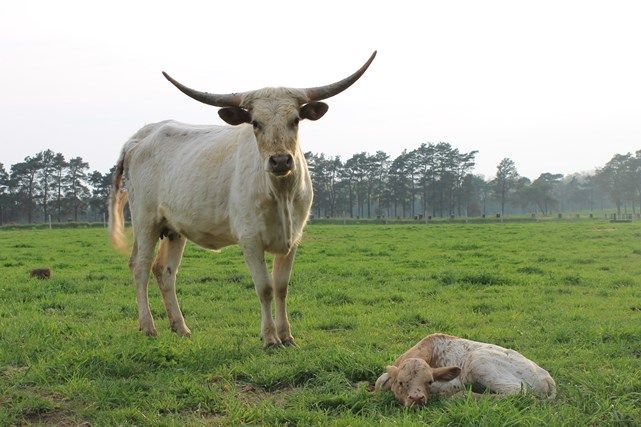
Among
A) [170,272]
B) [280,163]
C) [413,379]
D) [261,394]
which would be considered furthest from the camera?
[170,272]

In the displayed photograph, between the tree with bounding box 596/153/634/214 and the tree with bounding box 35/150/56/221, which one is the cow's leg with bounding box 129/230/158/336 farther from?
the tree with bounding box 596/153/634/214

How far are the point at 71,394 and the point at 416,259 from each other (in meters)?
14.1

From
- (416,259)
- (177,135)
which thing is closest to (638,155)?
(416,259)

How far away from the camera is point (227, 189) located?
7684 millimetres

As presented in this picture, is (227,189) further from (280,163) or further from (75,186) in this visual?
(75,186)

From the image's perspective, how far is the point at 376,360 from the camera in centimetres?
607

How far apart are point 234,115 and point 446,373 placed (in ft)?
11.9

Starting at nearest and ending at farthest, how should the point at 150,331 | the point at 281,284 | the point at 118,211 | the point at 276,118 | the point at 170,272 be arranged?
the point at 276,118 → the point at 281,284 → the point at 150,331 → the point at 170,272 → the point at 118,211

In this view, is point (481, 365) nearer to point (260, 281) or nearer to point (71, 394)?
point (260, 281)

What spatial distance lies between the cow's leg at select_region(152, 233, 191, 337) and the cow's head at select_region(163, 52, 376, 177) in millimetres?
2652

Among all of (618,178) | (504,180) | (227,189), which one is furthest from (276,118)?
(618,178)

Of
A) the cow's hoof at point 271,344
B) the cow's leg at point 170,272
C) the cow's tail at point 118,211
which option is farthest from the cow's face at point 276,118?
the cow's tail at point 118,211

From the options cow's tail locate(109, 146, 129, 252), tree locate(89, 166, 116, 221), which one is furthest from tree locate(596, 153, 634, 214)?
cow's tail locate(109, 146, 129, 252)

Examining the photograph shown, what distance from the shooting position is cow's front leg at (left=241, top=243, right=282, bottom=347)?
7.04 meters
